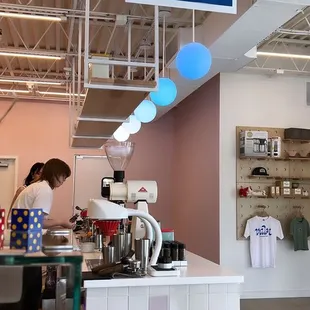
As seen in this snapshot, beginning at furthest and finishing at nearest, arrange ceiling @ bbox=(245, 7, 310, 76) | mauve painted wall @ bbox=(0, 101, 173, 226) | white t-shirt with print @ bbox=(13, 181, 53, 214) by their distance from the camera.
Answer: mauve painted wall @ bbox=(0, 101, 173, 226) → ceiling @ bbox=(245, 7, 310, 76) → white t-shirt with print @ bbox=(13, 181, 53, 214)

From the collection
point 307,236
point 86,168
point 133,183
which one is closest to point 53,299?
point 133,183

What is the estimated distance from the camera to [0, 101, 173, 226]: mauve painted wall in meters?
9.57

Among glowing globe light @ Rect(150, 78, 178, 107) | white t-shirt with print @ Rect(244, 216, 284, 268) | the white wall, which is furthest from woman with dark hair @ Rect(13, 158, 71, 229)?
white t-shirt with print @ Rect(244, 216, 284, 268)

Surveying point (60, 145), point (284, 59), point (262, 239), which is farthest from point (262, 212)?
point (60, 145)

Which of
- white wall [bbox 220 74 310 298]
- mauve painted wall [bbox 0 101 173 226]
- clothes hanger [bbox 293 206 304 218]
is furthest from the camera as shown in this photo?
mauve painted wall [bbox 0 101 173 226]

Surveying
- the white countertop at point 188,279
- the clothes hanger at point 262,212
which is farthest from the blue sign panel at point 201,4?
the clothes hanger at point 262,212

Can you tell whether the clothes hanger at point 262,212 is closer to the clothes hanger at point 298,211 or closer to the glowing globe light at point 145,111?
the clothes hanger at point 298,211

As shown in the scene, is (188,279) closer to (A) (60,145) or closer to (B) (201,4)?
(B) (201,4)

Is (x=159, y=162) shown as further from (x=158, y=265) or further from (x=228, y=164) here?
(x=158, y=265)

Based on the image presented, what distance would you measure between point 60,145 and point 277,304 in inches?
226

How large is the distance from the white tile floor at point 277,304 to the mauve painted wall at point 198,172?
79 centimetres

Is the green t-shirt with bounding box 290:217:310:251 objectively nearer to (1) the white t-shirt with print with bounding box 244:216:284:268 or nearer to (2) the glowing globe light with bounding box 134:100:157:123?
(1) the white t-shirt with print with bounding box 244:216:284:268

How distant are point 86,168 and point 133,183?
6.30 metres

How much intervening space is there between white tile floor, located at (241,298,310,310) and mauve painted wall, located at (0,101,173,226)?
3766 mm
